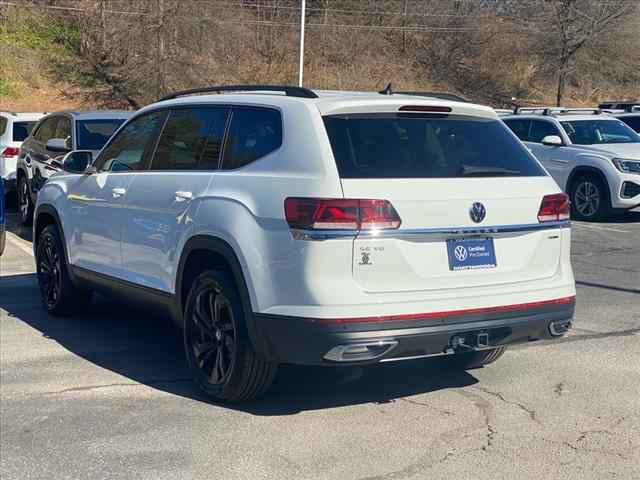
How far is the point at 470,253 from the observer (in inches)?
198

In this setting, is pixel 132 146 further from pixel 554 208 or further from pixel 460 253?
pixel 554 208

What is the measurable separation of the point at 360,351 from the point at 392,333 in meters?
0.19

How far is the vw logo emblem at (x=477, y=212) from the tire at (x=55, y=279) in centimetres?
378

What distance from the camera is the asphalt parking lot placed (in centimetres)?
455

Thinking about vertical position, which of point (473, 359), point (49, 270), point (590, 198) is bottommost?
point (473, 359)

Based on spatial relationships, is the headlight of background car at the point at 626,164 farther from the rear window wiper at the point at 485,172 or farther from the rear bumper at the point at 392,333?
the rear bumper at the point at 392,333

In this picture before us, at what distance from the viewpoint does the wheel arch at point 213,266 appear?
4.99m

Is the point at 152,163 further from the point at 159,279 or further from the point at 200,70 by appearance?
the point at 200,70

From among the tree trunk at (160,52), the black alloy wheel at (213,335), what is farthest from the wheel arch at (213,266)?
the tree trunk at (160,52)

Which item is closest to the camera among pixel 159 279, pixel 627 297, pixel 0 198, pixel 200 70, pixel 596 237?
pixel 159 279

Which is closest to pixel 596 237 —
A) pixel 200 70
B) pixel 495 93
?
pixel 200 70

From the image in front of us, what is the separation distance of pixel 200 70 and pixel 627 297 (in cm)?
3608

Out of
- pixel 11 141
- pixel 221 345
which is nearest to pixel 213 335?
pixel 221 345

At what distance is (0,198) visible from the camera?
31.9ft
